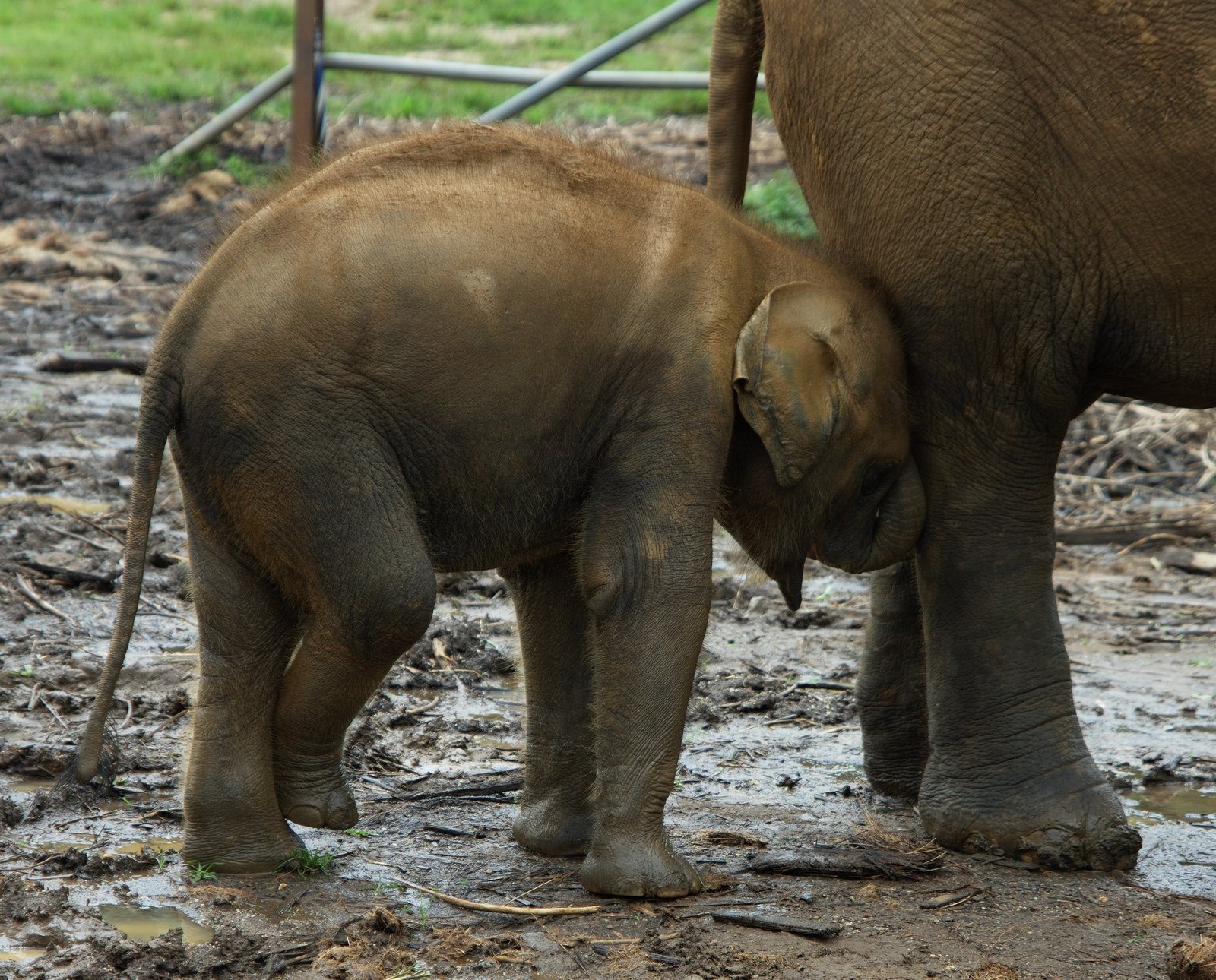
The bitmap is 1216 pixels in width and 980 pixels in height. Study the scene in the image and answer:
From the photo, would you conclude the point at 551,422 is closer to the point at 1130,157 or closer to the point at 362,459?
the point at 362,459

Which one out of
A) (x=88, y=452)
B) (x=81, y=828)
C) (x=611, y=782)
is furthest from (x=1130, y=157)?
(x=88, y=452)

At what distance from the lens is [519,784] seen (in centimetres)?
460

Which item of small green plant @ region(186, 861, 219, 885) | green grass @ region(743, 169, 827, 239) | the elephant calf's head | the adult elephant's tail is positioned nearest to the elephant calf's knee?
small green plant @ region(186, 861, 219, 885)

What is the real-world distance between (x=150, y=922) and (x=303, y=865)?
0.42m

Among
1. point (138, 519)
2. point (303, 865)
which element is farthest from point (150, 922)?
point (138, 519)

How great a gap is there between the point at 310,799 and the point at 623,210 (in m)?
1.44

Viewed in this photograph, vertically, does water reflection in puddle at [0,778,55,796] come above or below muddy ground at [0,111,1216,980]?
below

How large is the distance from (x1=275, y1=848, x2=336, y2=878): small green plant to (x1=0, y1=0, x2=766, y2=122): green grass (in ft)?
34.6

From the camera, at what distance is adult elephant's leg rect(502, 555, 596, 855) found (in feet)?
13.9

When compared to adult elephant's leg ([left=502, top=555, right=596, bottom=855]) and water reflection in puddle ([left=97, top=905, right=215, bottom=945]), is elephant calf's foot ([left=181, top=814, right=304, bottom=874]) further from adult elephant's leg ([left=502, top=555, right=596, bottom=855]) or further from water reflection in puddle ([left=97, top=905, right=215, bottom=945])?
adult elephant's leg ([left=502, top=555, right=596, bottom=855])

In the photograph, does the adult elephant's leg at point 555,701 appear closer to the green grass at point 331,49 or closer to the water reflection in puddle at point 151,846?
the water reflection in puddle at point 151,846

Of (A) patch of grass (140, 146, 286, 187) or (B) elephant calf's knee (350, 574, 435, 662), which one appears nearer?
(B) elephant calf's knee (350, 574, 435, 662)

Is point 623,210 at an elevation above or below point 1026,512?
above

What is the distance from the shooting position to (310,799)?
3920 mm
